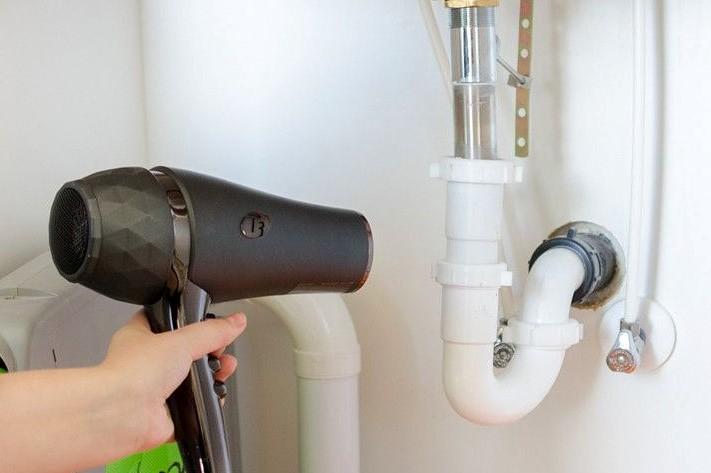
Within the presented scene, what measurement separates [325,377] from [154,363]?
428 millimetres

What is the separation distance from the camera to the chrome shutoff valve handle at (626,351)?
2.99 feet

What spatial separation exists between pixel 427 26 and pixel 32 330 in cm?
47

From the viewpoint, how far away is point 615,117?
3.07 ft

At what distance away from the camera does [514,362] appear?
0.91 m

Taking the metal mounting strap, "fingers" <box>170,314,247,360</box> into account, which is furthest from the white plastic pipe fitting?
"fingers" <box>170,314,247,360</box>

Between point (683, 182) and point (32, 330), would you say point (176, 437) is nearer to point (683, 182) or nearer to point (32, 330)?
point (32, 330)

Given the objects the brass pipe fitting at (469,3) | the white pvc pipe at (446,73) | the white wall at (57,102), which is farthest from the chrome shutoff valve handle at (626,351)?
the white wall at (57,102)

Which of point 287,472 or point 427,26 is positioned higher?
point 427,26

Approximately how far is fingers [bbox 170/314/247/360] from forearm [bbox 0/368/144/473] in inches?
3.1

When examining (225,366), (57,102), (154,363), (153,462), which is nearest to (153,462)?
(153,462)

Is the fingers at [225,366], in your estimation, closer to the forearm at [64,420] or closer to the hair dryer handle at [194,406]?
the hair dryer handle at [194,406]

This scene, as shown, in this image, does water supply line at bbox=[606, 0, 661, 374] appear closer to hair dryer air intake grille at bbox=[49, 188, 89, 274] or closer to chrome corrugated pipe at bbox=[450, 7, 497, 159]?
chrome corrugated pipe at bbox=[450, 7, 497, 159]

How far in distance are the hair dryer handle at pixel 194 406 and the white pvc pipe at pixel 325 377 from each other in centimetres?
30

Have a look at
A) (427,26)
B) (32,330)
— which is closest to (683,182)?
(427,26)
